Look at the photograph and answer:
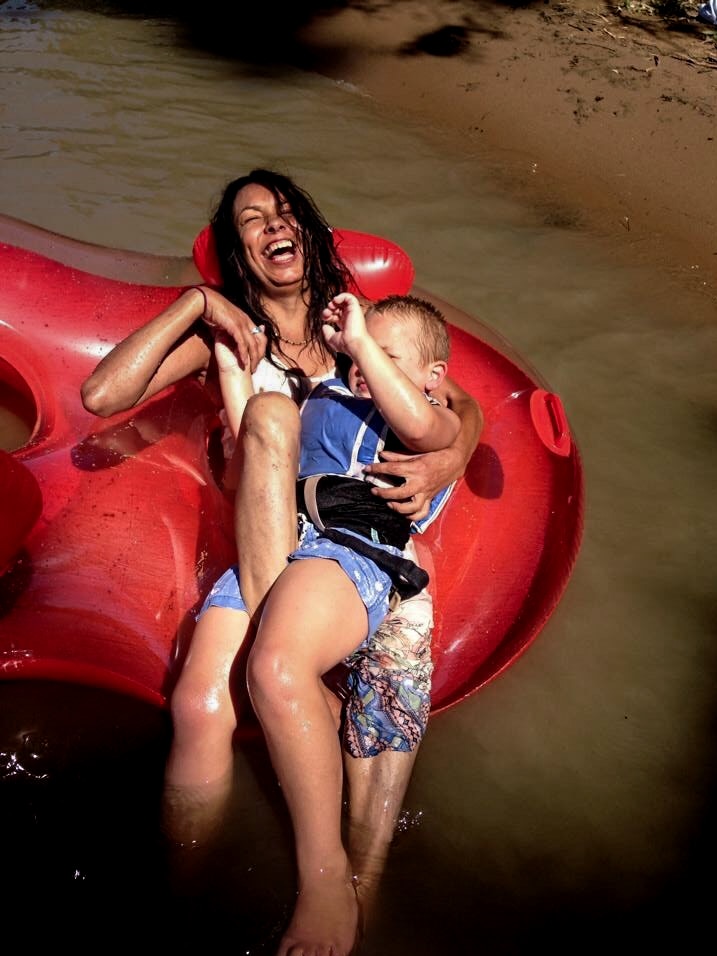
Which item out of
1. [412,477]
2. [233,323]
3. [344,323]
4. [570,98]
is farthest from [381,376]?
[570,98]

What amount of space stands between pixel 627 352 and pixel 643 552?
108 cm

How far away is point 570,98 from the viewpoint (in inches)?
191

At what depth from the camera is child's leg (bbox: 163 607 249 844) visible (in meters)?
1.71

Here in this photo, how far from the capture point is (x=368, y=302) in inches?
91.6

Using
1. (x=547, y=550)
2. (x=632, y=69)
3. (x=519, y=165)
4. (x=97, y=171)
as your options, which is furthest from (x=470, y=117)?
(x=547, y=550)

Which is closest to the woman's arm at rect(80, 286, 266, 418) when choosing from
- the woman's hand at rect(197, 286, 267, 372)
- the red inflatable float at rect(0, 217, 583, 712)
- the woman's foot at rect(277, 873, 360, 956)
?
the woman's hand at rect(197, 286, 267, 372)

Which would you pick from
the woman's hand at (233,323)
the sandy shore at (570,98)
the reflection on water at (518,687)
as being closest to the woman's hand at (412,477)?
the woman's hand at (233,323)

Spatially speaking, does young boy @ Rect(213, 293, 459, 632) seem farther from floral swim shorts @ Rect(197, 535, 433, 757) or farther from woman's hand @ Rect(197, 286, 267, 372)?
woman's hand @ Rect(197, 286, 267, 372)

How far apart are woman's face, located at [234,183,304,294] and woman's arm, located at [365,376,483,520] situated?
1.89 feet

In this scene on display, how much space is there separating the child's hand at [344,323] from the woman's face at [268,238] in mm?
388

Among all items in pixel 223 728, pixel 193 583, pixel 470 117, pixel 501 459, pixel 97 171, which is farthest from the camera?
pixel 470 117

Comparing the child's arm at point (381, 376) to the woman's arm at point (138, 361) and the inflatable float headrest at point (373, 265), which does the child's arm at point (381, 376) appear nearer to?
the woman's arm at point (138, 361)

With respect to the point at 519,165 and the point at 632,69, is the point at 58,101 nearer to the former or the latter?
the point at 519,165

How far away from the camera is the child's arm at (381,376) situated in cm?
176
